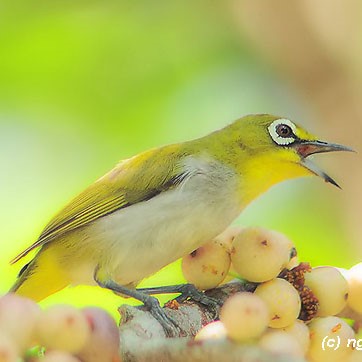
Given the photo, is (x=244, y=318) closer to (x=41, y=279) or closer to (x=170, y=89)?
(x=41, y=279)

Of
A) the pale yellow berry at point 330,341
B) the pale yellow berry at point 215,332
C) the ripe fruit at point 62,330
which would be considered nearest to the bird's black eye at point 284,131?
the pale yellow berry at point 330,341

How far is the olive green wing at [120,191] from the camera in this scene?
11.5 ft

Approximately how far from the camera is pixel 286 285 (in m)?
2.29

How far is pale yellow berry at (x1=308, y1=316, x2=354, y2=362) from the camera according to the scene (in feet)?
7.00

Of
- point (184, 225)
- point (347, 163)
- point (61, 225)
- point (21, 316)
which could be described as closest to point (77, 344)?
point (21, 316)

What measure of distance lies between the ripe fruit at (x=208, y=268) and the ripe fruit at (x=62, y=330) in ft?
2.36

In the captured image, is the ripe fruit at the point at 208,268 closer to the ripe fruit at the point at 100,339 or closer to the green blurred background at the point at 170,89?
the ripe fruit at the point at 100,339

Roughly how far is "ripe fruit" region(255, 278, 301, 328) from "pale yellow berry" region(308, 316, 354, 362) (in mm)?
72

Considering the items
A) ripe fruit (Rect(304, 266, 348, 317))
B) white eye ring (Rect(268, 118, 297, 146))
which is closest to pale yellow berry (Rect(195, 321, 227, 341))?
ripe fruit (Rect(304, 266, 348, 317))

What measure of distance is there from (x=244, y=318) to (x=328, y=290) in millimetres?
530

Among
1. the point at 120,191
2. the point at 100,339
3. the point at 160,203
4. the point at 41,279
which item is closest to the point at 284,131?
the point at 160,203

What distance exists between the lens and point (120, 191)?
3596mm

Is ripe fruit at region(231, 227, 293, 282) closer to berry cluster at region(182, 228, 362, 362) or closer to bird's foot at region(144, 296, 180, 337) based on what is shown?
berry cluster at region(182, 228, 362, 362)

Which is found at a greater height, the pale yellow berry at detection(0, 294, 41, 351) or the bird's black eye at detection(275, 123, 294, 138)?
the pale yellow berry at detection(0, 294, 41, 351)
